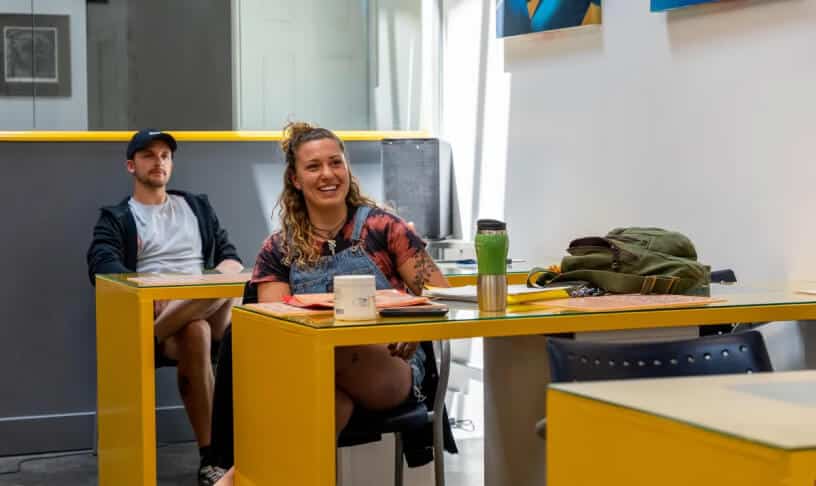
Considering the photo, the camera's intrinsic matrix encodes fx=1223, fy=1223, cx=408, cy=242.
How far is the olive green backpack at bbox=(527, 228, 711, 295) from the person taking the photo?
3.03 metres

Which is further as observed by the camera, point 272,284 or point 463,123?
point 463,123

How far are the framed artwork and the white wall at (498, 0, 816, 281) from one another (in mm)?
1965

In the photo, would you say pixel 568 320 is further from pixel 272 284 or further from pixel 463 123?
pixel 463 123

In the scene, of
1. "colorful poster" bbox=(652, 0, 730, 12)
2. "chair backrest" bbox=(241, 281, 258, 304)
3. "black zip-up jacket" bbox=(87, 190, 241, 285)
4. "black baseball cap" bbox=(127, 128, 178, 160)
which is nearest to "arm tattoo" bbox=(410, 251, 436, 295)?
"chair backrest" bbox=(241, 281, 258, 304)

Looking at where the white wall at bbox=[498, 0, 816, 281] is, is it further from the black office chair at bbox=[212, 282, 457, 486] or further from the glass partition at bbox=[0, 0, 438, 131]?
the black office chair at bbox=[212, 282, 457, 486]

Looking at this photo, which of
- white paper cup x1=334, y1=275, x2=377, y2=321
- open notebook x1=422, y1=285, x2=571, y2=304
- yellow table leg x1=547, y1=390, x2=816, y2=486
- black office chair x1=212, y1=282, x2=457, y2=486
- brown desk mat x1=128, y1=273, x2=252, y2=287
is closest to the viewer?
yellow table leg x1=547, y1=390, x2=816, y2=486

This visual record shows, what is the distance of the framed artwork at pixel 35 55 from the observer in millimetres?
5332

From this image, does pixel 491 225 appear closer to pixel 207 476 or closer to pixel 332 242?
pixel 332 242

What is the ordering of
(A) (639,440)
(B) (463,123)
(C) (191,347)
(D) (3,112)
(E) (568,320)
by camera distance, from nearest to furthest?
1. (A) (639,440)
2. (E) (568,320)
3. (C) (191,347)
4. (D) (3,112)
5. (B) (463,123)

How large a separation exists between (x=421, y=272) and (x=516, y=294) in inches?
20.5

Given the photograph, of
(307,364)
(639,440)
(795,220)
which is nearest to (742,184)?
(795,220)

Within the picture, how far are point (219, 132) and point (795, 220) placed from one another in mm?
2883

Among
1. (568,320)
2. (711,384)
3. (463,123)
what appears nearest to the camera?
(711,384)

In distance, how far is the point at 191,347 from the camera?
4.67m
